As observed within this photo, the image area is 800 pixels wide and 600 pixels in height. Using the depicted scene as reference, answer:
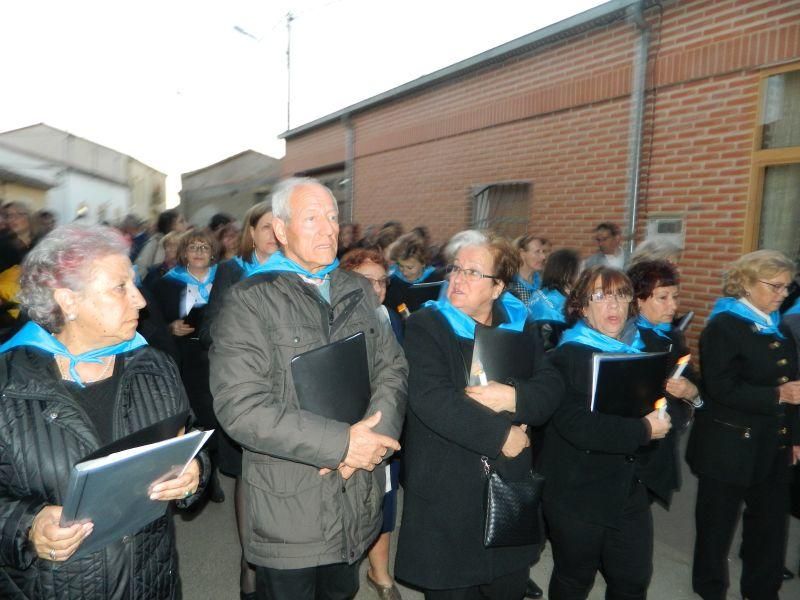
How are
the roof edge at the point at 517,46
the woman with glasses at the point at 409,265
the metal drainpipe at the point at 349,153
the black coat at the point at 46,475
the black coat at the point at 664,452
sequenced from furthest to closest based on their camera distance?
the metal drainpipe at the point at 349,153, the roof edge at the point at 517,46, the woman with glasses at the point at 409,265, the black coat at the point at 664,452, the black coat at the point at 46,475

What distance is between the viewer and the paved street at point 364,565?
11.0 ft

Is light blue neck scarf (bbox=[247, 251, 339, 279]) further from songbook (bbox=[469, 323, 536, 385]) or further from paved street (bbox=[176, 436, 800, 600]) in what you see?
paved street (bbox=[176, 436, 800, 600])

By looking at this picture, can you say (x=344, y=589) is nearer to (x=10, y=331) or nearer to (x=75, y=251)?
(x=75, y=251)

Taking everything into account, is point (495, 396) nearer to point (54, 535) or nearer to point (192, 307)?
point (54, 535)

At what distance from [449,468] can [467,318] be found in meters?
0.62

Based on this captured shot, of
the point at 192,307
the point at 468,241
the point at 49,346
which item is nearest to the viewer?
the point at 49,346

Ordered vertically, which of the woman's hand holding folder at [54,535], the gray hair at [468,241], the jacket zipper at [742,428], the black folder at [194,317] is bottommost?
the jacket zipper at [742,428]

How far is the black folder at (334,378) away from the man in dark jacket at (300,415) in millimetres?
60

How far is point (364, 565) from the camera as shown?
3668 mm

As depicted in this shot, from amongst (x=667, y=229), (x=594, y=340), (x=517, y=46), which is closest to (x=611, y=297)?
(x=594, y=340)

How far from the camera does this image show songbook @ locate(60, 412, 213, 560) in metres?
1.43

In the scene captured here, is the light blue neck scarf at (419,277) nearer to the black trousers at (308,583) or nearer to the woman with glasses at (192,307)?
the woman with glasses at (192,307)

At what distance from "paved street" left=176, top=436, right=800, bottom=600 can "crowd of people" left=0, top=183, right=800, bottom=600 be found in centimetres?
25

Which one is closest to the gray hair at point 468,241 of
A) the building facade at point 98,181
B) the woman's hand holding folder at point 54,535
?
the woman's hand holding folder at point 54,535
